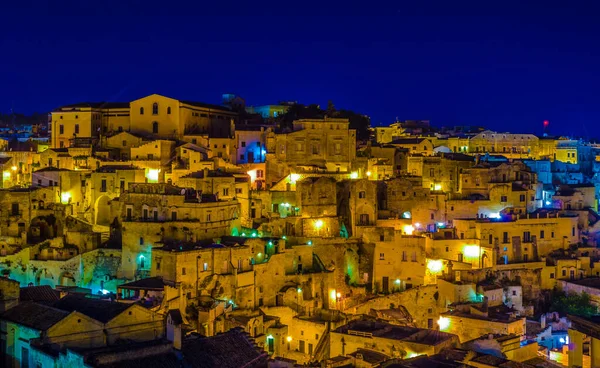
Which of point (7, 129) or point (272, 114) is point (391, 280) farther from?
point (7, 129)

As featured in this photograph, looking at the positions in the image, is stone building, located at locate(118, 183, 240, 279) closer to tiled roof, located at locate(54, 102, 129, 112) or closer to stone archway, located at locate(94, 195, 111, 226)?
stone archway, located at locate(94, 195, 111, 226)

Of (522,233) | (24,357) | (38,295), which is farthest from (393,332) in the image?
(522,233)

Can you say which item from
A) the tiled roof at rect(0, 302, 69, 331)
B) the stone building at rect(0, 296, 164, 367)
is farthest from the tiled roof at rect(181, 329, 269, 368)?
the tiled roof at rect(0, 302, 69, 331)

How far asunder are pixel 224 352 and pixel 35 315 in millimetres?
6097

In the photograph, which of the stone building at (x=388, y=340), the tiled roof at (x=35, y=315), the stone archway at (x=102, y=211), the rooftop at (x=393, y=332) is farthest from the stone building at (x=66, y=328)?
the stone archway at (x=102, y=211)

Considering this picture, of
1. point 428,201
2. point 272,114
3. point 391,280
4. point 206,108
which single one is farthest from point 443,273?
point 272,114

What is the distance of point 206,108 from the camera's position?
200ft

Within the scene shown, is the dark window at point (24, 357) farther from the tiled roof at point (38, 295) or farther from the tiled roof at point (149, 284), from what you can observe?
the tiled roof at point (149, 284)

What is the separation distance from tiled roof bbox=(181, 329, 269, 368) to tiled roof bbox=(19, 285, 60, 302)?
6273 mm

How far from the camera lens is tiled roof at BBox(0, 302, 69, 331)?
23625 millimetres

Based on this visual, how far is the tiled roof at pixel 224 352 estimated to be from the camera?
2405 centimetres

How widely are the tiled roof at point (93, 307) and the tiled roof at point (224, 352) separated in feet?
8.20

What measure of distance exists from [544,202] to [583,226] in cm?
356

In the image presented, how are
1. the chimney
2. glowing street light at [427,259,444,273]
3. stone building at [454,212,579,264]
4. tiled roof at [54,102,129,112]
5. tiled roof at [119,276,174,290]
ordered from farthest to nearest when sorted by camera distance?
tiled roof at [54,102,129,112]
stone building at [454,212,579,264]
glowing street light at [427,259,444,273]
the chimney
tiled roof at [119,276,174,290]
